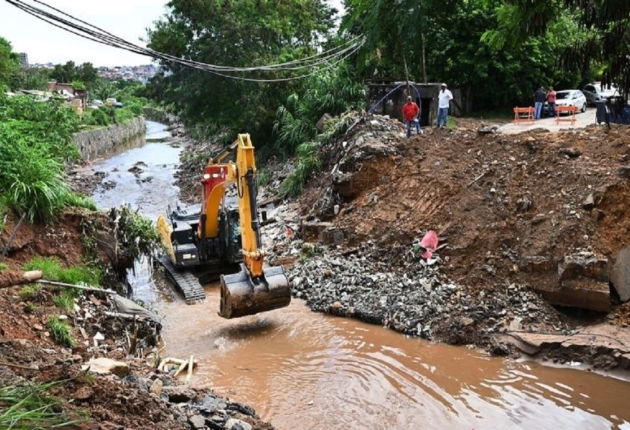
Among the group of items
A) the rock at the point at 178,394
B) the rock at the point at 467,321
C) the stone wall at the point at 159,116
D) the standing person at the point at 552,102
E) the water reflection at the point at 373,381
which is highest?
the stone wall at the point at 159,116

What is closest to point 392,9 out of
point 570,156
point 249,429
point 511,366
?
point 249,429

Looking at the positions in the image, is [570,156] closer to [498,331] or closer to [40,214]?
[498,331]

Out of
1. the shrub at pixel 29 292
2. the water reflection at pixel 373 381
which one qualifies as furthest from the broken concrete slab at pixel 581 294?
the shrub at pixel 29 292

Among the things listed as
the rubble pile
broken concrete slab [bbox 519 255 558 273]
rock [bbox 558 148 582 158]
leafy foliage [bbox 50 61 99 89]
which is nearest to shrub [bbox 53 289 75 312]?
the rubble pile

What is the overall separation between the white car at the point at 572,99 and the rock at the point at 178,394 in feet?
65.9

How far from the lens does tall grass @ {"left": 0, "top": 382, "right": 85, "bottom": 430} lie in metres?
3.99

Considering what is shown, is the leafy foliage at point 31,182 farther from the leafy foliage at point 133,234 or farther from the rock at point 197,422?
the rock at point 197,422

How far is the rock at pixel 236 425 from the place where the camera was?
20.2 feet

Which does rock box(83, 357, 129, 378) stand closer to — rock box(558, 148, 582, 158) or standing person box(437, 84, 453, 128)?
rock box(558, 148, 582, 158)

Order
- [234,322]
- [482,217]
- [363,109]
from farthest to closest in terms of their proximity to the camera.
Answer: [363,109] → [482,217] → [234,322]

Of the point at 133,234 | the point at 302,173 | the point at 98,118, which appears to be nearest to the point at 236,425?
the point at 133,234

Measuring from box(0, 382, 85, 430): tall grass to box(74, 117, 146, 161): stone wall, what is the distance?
3375 centimetres

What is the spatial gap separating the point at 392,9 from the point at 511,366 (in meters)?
6.99

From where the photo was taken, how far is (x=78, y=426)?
4426mm
